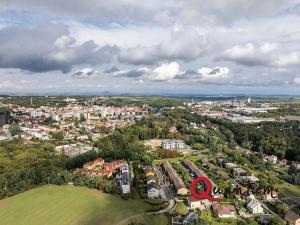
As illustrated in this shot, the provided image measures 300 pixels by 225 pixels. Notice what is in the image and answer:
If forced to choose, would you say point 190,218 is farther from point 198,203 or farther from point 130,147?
point 130,147

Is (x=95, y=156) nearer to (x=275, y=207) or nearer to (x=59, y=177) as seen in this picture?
(x=59, y=177)

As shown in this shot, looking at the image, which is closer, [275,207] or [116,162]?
[275,207]

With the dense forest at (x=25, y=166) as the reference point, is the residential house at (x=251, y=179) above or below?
below

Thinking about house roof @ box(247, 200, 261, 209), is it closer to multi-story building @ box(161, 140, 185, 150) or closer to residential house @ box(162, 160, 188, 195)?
residential house @ box(162, 160, 188, 195)

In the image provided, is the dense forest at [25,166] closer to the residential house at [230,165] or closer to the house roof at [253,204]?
the house roof at [253,204]

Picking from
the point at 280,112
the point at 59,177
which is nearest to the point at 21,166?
the point at 59,177

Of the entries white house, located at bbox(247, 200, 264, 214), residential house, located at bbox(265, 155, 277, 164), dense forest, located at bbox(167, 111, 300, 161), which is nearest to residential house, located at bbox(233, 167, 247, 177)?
residential house, located at bbox(265, 155, 277, 164)

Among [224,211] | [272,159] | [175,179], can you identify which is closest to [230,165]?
[272,159]

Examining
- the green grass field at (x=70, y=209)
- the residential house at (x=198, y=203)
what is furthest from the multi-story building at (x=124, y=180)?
the residential house at (x=198, y=203)
